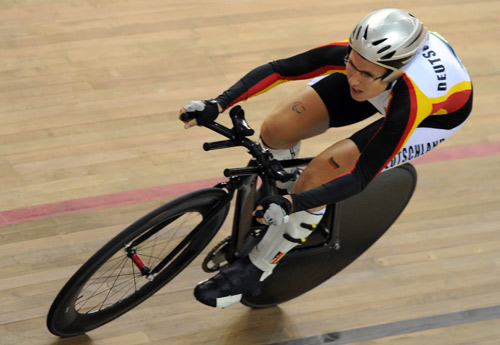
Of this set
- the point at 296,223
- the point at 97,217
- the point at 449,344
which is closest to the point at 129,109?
the point at 97,217

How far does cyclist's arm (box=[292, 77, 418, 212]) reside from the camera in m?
2.75

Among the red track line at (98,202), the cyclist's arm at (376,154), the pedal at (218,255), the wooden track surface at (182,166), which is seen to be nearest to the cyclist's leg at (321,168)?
the pedal at (218,255)

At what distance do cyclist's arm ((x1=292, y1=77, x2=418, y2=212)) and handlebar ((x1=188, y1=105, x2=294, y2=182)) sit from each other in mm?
126

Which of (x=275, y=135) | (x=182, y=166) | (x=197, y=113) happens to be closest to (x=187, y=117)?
(x=197, y=113)

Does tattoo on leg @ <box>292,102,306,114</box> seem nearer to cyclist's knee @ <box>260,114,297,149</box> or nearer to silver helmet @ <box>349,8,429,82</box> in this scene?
cyclist's knee @ <box>260,114,297,149</box>

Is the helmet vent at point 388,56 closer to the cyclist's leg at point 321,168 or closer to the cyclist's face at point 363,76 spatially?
the cyclist's face at point 363,76

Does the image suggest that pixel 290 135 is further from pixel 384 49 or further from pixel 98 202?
pixel 98 202

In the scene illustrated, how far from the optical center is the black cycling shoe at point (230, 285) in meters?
3.23

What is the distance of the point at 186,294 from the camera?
141 inches

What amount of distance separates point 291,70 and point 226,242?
740 mm

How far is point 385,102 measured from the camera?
3012 millimetres

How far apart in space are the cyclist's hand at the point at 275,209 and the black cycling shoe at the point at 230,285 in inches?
22.6

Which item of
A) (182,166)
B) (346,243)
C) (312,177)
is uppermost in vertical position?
(312,177)

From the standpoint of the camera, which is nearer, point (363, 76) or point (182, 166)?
point (363, 76)
